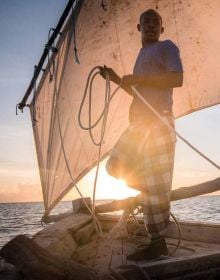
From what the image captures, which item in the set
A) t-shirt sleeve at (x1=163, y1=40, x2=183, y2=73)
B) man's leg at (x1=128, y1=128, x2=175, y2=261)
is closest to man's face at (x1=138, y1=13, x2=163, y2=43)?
t-shirt sleeve at (x1=163, y1=40, x2=183, y2=73)

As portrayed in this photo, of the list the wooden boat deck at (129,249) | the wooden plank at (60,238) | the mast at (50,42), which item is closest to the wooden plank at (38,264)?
the wooden boat deck at (129,249)

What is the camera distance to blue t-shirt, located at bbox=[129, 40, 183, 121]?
3.13m

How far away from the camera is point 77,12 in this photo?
616cm

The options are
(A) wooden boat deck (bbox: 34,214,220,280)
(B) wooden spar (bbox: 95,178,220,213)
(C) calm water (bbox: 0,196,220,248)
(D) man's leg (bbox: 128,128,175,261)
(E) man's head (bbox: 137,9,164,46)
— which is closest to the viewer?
(A) wooden boat deck (bbox: 34,214,220,280)

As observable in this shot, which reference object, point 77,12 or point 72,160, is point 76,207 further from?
point 77,12

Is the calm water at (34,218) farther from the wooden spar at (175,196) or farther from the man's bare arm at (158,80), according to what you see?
the man's bare arm at (158,80)

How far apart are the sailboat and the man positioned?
0.54 meters

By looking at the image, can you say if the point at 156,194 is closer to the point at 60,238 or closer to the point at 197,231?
the point at 60,238

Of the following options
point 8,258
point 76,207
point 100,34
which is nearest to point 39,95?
point 100,34

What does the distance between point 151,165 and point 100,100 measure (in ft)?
11.8

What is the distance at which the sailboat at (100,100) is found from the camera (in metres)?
3.92

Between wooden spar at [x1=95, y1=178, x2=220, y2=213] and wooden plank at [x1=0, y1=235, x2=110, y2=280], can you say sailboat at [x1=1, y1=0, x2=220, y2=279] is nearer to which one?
wooden spar at [x1=95, y1=178, x2=220, y2=213]

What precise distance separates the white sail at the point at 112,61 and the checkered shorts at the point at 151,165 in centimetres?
232

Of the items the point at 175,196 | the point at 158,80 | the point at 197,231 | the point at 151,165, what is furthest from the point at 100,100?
the point at 151,165
